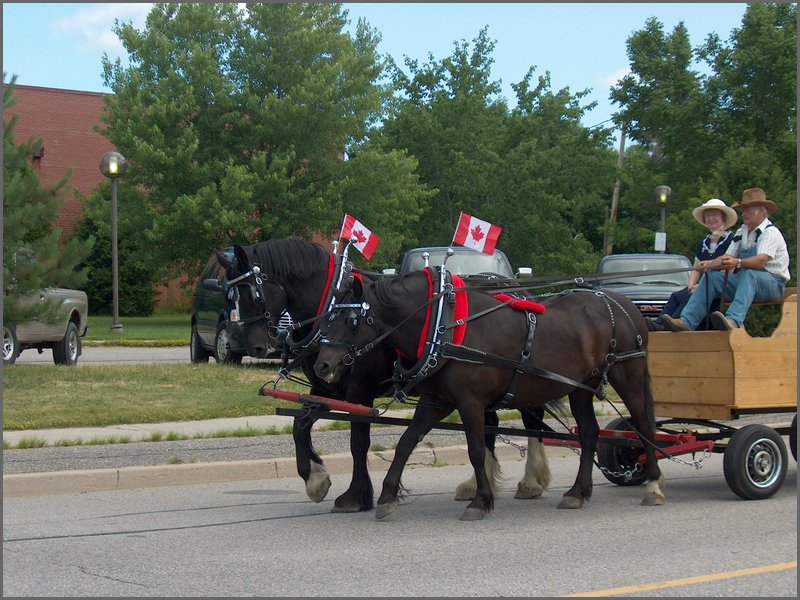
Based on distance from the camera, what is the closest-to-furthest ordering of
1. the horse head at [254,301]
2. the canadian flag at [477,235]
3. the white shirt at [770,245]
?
the horse head at [254,301] < the white shirt at [770,245] < the canadian flag at [477,235]

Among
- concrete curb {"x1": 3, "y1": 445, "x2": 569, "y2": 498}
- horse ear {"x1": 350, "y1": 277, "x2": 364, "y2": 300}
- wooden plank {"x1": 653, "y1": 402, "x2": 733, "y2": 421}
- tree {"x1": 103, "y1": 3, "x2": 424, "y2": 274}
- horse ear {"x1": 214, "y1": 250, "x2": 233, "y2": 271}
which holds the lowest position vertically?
concrete curb {"x1": 3, "y1": 445, "x2": 569, "y2": 498}

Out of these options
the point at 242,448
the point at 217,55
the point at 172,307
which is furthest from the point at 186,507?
the point at 172,307

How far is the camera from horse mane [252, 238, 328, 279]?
8672mm

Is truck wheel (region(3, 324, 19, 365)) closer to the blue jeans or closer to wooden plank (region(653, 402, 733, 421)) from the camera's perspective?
wooden plank (region(653, 402, 733, 421))

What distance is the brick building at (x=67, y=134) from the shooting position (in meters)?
44.9

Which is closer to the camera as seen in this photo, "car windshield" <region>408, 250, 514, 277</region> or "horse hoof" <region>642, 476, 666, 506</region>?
"horse hoof" <region>642, 476, 666, 506</region>

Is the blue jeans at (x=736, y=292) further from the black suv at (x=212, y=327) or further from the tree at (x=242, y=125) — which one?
the tree at (x=242, y=125)

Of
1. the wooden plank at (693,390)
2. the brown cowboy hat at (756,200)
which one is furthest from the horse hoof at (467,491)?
the brown cowboy hat at (756,200)

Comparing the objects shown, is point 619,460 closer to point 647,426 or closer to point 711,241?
point 647,426

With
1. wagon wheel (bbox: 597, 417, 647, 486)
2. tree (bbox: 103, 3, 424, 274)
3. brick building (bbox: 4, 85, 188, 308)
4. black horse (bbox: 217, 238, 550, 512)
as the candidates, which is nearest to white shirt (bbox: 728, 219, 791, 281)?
wagon wheel (bbox: 597, 417, 647, 486)

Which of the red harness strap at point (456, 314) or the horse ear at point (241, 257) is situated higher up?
the horse ear at point (241, 257)

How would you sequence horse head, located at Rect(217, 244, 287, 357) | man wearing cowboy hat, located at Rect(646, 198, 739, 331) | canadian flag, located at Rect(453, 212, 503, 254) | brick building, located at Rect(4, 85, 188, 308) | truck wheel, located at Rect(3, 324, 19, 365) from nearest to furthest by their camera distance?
1. horse head, located at Rect(217, 244, 287, 357)
2. man wearing cowboy hat, located at Rect(646, 198, 739, 331)
3. canadian flag, located at Rect(453, 212, 503, 254)
4. truck wheel, located at Rect(3, 324, 19, 365)
5. brick building, located at Rect(4, 85, 188, 308)

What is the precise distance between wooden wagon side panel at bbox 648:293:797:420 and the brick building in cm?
3753

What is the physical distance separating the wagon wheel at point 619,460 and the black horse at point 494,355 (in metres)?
0.87
